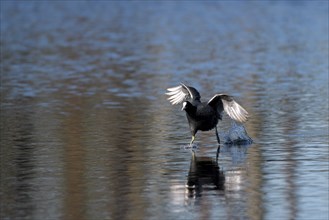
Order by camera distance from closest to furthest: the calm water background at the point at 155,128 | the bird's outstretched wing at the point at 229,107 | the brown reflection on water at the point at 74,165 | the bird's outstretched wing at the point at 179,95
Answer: the brown reflection on water at the point at 74,165 < the calm water background at the point at 155,128 < the bird's outstretched wing at the point at 229,107 < the bird's outstretched wing at the point at 179,95

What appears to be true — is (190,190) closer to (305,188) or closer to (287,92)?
(305,188)

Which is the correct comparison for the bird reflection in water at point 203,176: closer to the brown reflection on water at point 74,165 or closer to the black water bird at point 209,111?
the black water bird at point 209,111

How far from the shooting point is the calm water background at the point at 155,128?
44.9 ft

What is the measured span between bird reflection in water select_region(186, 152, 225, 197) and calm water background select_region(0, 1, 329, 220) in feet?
0.09

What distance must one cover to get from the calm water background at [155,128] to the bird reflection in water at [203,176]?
27 mm

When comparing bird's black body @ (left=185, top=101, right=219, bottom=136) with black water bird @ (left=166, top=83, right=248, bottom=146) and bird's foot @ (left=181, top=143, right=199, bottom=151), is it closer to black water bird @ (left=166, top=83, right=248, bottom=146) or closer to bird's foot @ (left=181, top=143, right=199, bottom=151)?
black water bird @ (left=166, top=83, right=248, bottom=146)

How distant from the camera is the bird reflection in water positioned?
1456 centimetres

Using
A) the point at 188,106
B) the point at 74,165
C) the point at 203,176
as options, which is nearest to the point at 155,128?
the point at 188,106

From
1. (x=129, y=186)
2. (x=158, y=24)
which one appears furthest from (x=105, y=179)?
(x=158, y=24)

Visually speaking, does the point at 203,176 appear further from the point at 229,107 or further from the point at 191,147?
the point at 229,107

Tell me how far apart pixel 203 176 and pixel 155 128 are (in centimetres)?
493

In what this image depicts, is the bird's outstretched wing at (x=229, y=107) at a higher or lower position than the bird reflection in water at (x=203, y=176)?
higher

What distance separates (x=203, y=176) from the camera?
15.6 meters

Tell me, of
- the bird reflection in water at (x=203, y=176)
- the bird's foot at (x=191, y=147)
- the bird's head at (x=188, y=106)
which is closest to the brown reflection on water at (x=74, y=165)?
the bird reflection in water at (x=203, y=176)
